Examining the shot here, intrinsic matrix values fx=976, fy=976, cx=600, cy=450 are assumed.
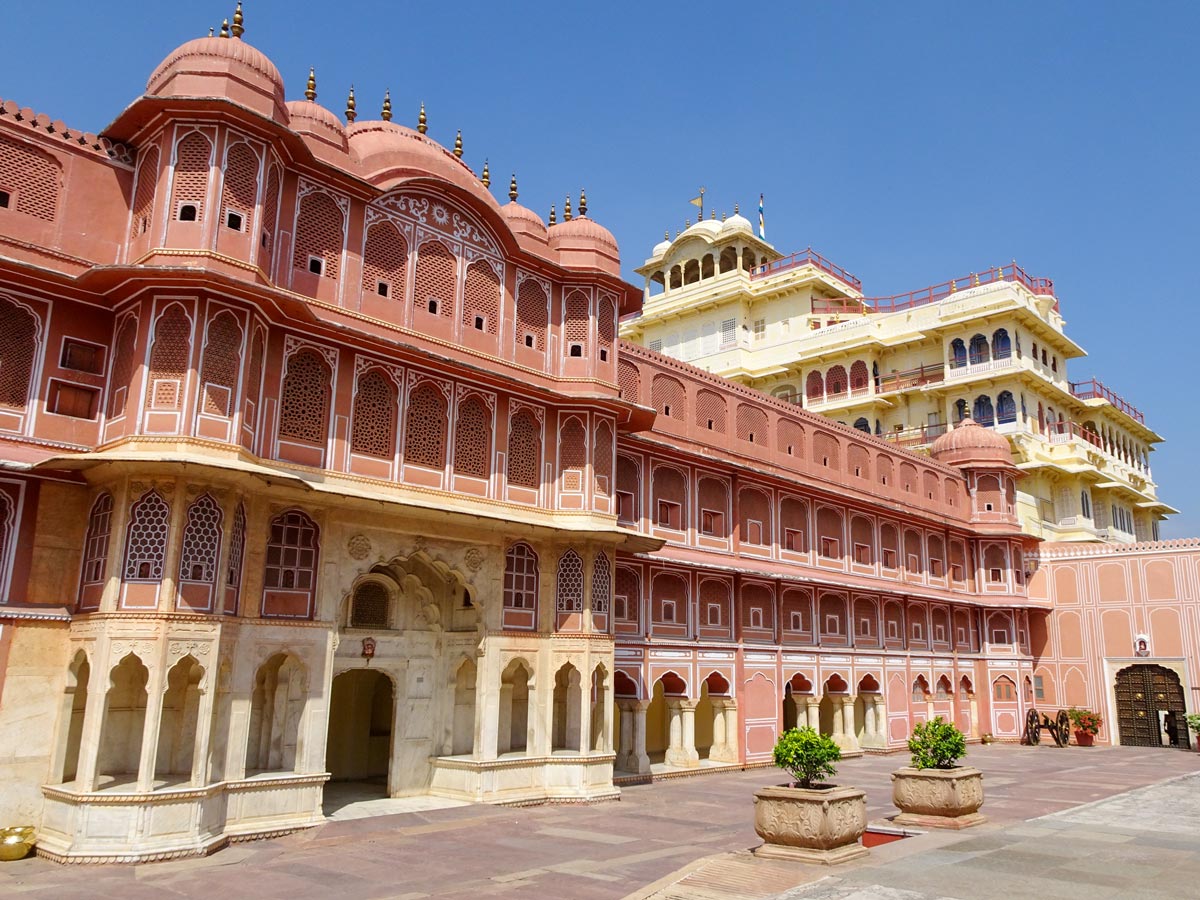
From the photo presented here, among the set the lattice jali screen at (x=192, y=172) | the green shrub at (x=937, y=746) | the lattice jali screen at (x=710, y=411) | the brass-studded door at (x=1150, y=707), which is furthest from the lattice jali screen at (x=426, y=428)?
the brass-studded door at (x=1150, y=707)

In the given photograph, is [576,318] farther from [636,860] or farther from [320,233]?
[636,860]

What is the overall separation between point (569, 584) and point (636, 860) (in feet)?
23.0

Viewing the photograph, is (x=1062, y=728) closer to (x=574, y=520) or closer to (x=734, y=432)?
(x=734, y=432)

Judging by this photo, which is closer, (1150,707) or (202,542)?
(202,542)

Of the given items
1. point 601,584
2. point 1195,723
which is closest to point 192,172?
point 601,584

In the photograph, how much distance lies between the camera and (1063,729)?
3497cm

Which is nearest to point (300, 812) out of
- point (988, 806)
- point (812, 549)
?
point (988, 806)

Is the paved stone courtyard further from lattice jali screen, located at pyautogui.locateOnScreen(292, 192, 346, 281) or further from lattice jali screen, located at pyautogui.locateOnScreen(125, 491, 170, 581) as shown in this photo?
lattice jali screen, located at pyautogui.locateOnScreen(292, 192, 346, 281)

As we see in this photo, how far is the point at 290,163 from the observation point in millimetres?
16594

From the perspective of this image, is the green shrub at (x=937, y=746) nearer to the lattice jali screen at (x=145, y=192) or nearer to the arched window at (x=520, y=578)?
the arched window at (x=520, y=578)

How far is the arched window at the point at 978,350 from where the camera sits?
39.8 meters

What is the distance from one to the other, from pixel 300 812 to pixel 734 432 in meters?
16.6

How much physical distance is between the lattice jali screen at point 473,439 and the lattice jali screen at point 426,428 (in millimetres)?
344

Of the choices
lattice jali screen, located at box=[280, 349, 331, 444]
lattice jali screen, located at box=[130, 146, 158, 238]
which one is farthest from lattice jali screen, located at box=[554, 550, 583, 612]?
lattice jali screen, located at box=[130, 146, 158, 238]
